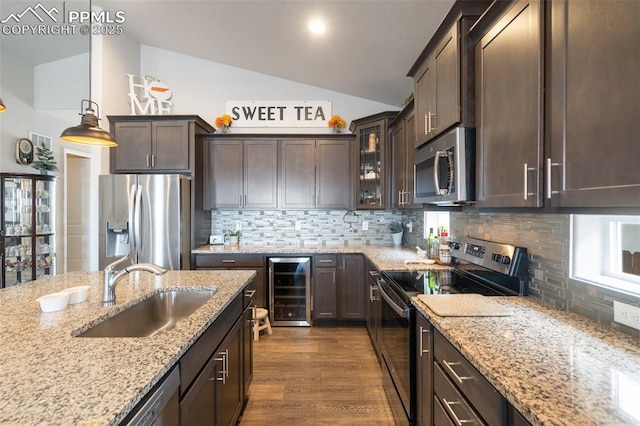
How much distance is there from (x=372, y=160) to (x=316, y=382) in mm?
2403

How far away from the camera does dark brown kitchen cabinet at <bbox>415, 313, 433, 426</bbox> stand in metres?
1.41

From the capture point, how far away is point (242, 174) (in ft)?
12.5

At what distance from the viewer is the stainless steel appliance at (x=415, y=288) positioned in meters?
1.64

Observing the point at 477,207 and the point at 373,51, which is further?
the point at 373,51

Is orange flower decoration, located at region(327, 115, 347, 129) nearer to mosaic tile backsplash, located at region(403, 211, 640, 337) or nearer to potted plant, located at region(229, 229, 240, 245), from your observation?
potted plant, located at region(229, 229, 240, 245)

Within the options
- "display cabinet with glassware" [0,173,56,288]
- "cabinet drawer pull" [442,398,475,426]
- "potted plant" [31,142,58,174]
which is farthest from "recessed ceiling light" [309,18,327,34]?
"potted plant" [31,142,58,174]

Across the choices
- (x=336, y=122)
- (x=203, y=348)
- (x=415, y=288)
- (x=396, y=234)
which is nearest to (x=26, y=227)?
(x=336, y=122)

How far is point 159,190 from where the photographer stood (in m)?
3.27

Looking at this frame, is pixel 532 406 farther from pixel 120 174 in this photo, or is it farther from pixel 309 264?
pixel 120 174

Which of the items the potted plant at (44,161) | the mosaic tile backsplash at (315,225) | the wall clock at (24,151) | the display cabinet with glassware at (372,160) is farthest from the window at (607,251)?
the wall clock at (24,151)

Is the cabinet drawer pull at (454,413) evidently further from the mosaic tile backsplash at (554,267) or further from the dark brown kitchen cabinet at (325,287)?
the dark brown kitchen cabinet at (325,287)

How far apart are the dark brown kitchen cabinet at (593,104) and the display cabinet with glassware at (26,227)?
5437mm

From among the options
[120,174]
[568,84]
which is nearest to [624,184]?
[568,84]

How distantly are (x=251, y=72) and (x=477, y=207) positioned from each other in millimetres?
3563
